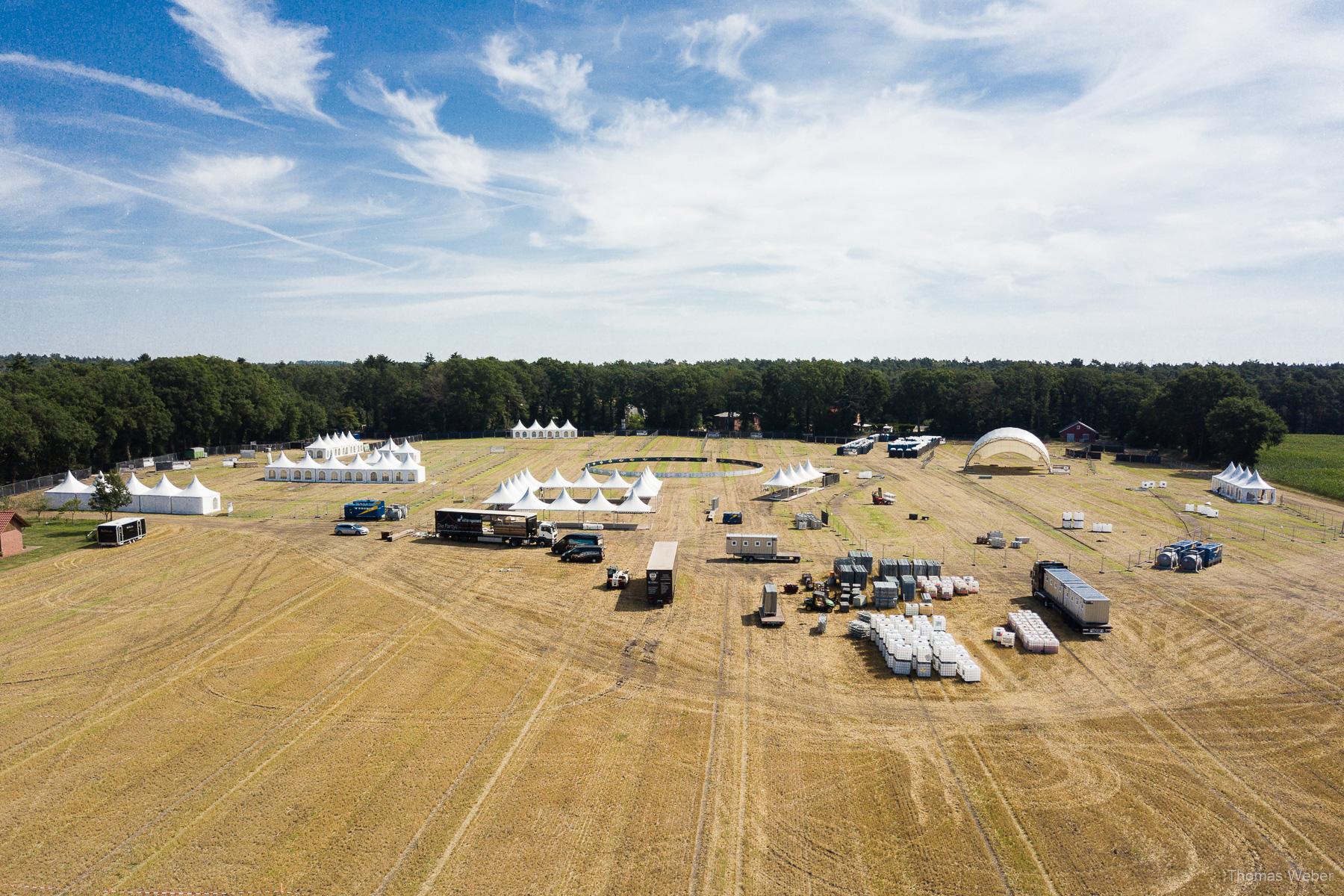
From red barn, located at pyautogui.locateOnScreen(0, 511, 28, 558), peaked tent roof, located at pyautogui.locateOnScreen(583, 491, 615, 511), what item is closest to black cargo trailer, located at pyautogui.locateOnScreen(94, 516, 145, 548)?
red barn, located at pyautogui.locateOnScreen(0, 511, 28, 558)

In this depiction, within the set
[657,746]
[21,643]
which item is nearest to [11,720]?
[21,643]

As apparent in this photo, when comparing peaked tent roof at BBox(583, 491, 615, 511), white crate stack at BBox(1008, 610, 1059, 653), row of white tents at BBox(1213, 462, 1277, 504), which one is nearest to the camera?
white crate stack at BBox(1008, 610, 1059, 653)

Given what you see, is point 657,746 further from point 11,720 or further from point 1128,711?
point 11,720

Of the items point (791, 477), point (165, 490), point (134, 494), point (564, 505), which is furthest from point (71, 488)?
point (791, 477)

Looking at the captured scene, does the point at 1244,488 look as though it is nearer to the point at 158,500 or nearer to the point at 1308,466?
the point at 1308,466

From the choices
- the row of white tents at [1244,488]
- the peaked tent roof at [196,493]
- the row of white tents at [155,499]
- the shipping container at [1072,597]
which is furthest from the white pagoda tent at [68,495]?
the row of white tents at [1244,488]

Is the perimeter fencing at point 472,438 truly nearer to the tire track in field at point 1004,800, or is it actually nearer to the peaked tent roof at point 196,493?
the peaked tent roof at point 196,493

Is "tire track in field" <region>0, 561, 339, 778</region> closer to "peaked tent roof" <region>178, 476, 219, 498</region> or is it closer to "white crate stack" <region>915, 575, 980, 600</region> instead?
"peaked tent roof" <region>178, 476, 219, 498</region>
